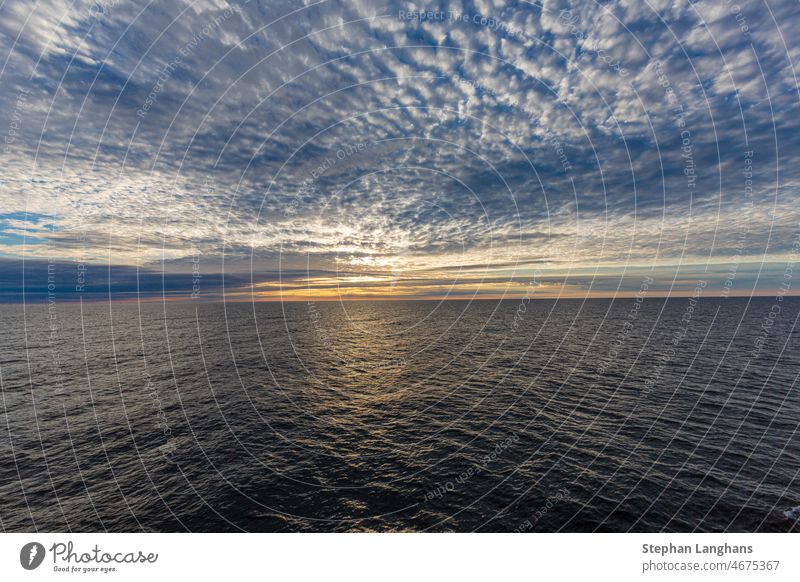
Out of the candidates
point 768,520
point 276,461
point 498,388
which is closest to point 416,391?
point 498,388

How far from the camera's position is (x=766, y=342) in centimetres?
9438

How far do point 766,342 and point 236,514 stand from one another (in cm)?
13823

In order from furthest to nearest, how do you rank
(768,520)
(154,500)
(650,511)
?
(154,500) < (650,511) < (768,520)

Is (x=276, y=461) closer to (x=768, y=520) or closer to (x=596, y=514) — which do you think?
(x=596, y=514)

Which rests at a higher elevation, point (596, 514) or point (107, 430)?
point (107, 430)
